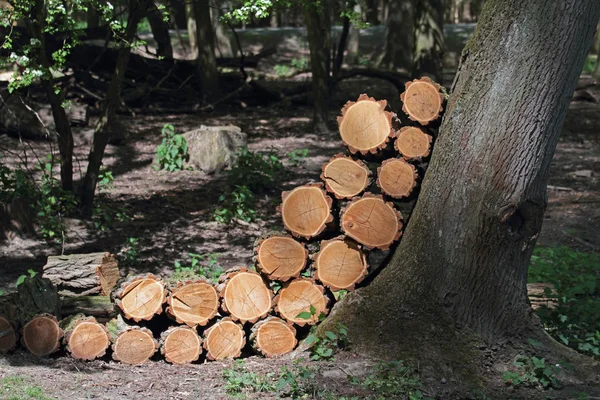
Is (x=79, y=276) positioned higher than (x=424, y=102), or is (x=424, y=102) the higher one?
(x=424, y=102)

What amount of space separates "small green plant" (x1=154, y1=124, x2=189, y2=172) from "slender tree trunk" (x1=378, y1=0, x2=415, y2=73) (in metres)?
12.2

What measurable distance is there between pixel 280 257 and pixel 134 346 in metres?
1.22

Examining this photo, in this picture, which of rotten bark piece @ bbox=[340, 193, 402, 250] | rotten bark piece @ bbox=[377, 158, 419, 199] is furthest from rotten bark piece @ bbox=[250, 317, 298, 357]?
rotten bark piece @ bbox=[377, 158, 419, 199]

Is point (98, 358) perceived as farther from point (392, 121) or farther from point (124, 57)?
point (124, 57)

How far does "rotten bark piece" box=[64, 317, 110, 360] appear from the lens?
18.2 feet

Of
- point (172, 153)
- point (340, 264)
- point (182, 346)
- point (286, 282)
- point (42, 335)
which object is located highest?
point (340, 264)

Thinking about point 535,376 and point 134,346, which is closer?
point 535,376

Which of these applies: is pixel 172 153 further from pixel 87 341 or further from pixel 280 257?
pixel 280 257

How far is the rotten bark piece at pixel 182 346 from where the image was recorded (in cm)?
556

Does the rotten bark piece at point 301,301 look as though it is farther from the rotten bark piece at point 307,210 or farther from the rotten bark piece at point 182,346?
the rotten bark piece at point 182,346

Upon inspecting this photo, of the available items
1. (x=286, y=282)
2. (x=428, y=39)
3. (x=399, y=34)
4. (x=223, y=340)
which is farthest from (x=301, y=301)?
(x=399, y=34)

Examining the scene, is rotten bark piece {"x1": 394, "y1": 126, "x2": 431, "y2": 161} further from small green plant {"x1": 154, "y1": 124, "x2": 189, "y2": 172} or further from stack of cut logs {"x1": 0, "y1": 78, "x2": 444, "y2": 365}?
small green plant {"x1": 154, "y1": 124, "x2": 189, "y2": 172}

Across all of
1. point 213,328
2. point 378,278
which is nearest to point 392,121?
point 378,278

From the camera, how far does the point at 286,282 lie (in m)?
5.59
